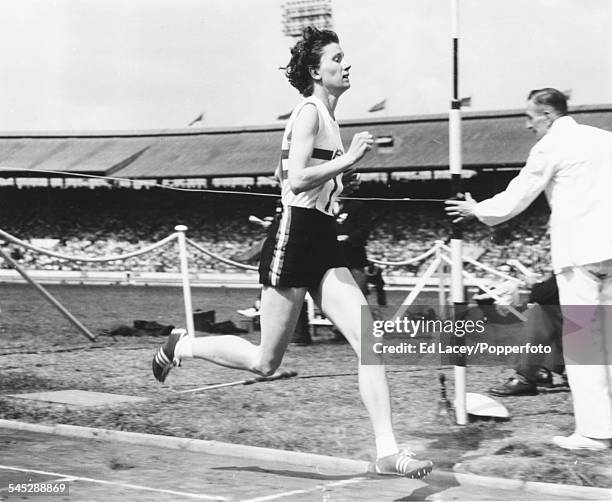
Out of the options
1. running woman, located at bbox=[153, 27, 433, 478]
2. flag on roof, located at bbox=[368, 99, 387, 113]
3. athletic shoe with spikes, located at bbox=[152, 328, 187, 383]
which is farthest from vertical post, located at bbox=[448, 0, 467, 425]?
flag on roof, located at bbox=[368, 99, 387, 113]

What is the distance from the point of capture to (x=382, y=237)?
146 ft

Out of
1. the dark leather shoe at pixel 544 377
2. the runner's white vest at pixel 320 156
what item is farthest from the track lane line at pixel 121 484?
the dark leather shoe at pixel 544 377

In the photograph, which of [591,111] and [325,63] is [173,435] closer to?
[325,63]

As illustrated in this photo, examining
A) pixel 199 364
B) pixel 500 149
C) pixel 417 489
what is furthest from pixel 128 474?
pixel 500 149

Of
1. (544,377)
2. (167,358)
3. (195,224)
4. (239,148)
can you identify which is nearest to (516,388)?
(544,377)

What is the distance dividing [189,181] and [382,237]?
14512 mm

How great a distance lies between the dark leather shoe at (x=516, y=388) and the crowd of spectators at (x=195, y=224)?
27.7 m

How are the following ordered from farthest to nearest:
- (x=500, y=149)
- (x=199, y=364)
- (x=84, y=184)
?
(x=84, y=184), (x=500, y=149), (x=199, y=364)

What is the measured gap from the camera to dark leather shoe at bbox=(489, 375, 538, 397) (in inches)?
332

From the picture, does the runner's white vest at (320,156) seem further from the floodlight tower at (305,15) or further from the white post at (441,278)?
the floodlight tower at (305,15)

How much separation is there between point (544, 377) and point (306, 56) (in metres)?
4.13

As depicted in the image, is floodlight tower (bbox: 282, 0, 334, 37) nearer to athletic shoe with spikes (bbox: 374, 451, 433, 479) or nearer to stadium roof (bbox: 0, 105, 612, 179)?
stadium roof (bbox: 0, 105, 612, 179)

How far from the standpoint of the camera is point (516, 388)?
8.45m

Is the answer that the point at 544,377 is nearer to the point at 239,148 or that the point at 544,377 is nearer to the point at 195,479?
the point at 195,479
